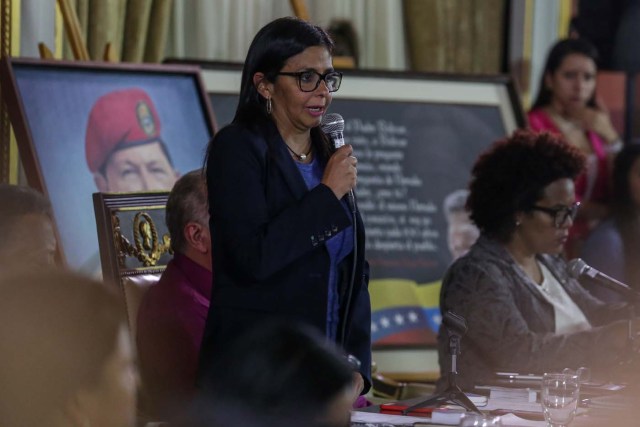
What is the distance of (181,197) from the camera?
10.3ft

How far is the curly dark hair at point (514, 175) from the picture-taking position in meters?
3.66

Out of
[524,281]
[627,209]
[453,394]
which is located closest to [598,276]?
[524,281]

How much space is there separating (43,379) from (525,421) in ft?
5.16

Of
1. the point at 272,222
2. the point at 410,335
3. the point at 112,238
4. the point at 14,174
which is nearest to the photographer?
the point at 272,222

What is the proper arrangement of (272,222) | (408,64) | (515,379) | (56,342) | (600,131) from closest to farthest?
(56,342) < (272,222) < (515,379) < (600,131) < (408,64)

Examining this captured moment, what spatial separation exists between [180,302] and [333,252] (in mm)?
551

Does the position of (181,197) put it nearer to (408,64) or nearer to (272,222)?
(272,222)

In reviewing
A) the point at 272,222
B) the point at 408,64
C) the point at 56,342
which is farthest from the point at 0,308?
the point at 408,64

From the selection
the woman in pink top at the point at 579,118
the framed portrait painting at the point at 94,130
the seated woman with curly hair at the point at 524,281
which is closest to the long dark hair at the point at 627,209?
the woman in pink top at the point at 579,118

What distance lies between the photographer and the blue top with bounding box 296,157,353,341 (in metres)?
2.60

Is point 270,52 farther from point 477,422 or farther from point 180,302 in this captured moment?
point 477,422

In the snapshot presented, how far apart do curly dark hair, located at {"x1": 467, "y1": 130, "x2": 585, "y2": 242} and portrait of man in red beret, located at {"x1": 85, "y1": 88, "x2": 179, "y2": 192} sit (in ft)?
3.51

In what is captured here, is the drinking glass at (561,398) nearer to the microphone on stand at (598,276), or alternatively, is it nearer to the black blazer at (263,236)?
the black blazer at (263,236)

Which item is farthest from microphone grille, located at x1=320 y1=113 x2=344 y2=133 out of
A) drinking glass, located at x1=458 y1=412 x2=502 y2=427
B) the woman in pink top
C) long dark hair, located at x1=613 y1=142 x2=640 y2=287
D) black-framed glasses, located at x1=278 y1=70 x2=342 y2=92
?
the woman in pink top
